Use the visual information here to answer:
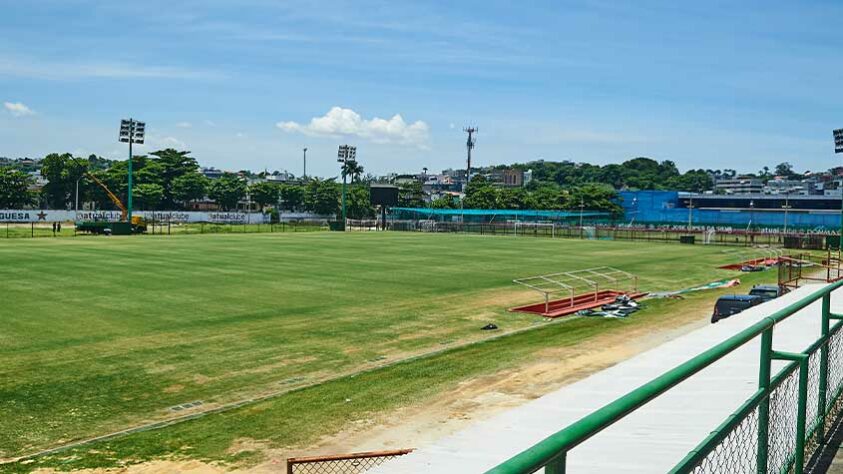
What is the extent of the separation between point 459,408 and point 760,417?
31.1ft

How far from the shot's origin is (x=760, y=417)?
5.10 meters

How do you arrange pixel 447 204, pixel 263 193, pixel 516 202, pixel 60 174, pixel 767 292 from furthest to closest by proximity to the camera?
1. pixel 447 204
2. pixel 263 193
3. pixel 516 202
4. pixel 60 174
5. pixel 767 292

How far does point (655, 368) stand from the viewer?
383 inches

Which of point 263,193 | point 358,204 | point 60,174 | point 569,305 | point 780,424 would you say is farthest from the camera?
point 263,193

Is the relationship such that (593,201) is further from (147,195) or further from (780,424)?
(780,424)

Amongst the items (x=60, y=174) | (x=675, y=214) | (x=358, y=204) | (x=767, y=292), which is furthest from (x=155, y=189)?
(x=767, y=292)

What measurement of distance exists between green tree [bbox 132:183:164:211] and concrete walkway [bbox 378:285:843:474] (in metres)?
148

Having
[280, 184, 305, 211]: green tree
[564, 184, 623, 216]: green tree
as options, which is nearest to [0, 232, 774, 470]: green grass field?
[564, 184, 623, 216]: green tree

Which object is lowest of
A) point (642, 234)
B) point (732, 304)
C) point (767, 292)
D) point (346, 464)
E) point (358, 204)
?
point (346, 464)

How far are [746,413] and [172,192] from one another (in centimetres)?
16349

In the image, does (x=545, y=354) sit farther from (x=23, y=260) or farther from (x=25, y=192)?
(x=25, y=192)

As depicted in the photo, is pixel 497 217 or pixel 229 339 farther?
pixel 497 217

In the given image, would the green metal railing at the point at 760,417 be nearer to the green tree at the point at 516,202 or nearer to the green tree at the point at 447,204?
the green tree at the point at 516,202

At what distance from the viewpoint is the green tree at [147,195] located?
146m
